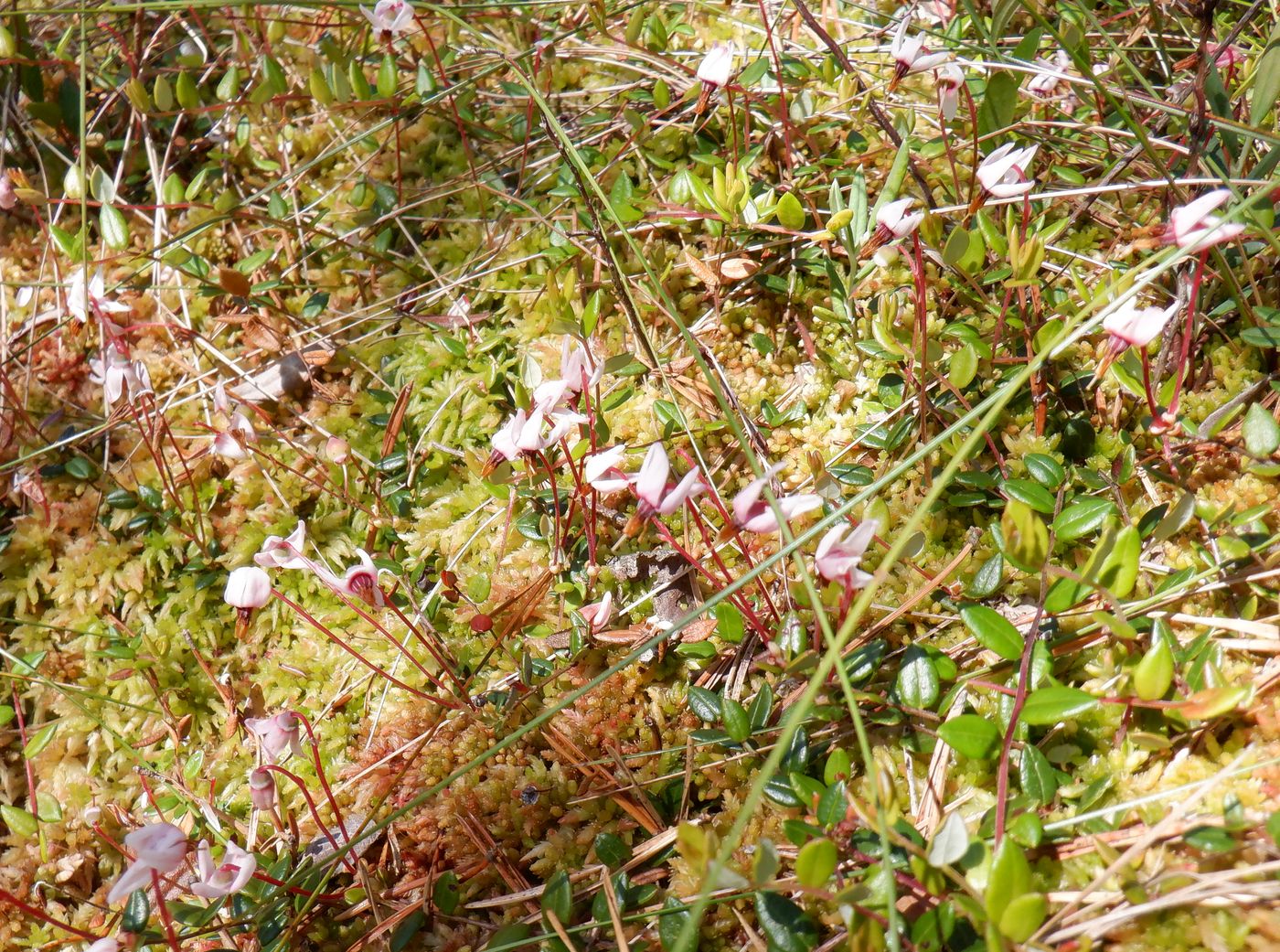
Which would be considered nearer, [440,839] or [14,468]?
[440,839]

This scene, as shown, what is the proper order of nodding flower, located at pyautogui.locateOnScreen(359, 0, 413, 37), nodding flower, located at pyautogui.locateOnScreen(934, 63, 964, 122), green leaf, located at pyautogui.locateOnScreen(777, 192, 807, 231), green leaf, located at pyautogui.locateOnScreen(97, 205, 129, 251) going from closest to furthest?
1. nodding flower, located at pyautogui.locateOnScreen(934, 63, 964, 122)
2. green leaf, located at pyautogui.locateOnScreen(777, 192, 807, 231)
3. nodding flower, located at pyautogui.locateOnScreen(359, 0, 413, 37)
4. green leaf, located at pyautogui.locateOnScreen(97, 205, 129, 251)

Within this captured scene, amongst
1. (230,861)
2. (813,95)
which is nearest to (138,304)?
(230,861)

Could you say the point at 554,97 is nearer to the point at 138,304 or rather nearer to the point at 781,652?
the point at 138,304

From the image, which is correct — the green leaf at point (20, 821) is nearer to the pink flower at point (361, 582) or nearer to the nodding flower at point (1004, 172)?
the pink flower at point (361, 582)

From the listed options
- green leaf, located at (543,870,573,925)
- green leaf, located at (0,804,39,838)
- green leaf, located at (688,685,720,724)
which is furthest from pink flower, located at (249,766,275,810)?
green leaf, located at (688,685,720,724)

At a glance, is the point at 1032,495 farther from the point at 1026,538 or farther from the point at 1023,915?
the point at 1023,915

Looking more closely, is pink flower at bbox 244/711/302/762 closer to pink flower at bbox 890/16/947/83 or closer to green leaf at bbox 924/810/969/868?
green leaf at bbox 924/810/969/868

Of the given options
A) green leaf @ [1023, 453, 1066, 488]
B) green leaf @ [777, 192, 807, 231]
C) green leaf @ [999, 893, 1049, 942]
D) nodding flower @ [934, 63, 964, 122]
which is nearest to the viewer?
green leaf @ [999, 893, 1049, 942]
